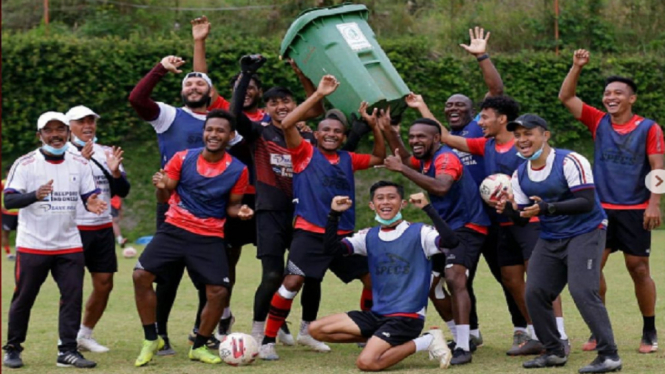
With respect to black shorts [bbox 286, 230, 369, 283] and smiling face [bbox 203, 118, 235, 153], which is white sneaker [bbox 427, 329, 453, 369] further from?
smiling face [bbox 203, 118, 235, 153]

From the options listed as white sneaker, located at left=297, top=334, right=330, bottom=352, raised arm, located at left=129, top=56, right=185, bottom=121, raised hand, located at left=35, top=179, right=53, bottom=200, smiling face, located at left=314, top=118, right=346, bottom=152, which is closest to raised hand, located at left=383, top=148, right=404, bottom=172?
smiling face, located at left=314, top=118, right=346, bottom=152

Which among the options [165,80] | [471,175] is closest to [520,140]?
[471,175]

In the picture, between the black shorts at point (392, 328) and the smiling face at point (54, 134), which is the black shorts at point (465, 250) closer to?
the black shorts at point (392, 328)

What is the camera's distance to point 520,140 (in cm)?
850

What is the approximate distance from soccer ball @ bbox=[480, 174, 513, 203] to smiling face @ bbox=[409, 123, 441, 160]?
23.6 inches

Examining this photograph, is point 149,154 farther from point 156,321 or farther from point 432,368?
point 432,368

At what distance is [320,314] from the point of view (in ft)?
41.1

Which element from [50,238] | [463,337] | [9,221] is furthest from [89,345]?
[9,221]

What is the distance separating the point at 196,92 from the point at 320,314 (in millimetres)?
3572

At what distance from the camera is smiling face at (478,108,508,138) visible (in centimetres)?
967

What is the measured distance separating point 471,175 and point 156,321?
335 centimetres

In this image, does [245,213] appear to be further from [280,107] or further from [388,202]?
[280,107]

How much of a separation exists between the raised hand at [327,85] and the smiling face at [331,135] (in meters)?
0.62

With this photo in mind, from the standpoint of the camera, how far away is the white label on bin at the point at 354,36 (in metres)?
9.65
